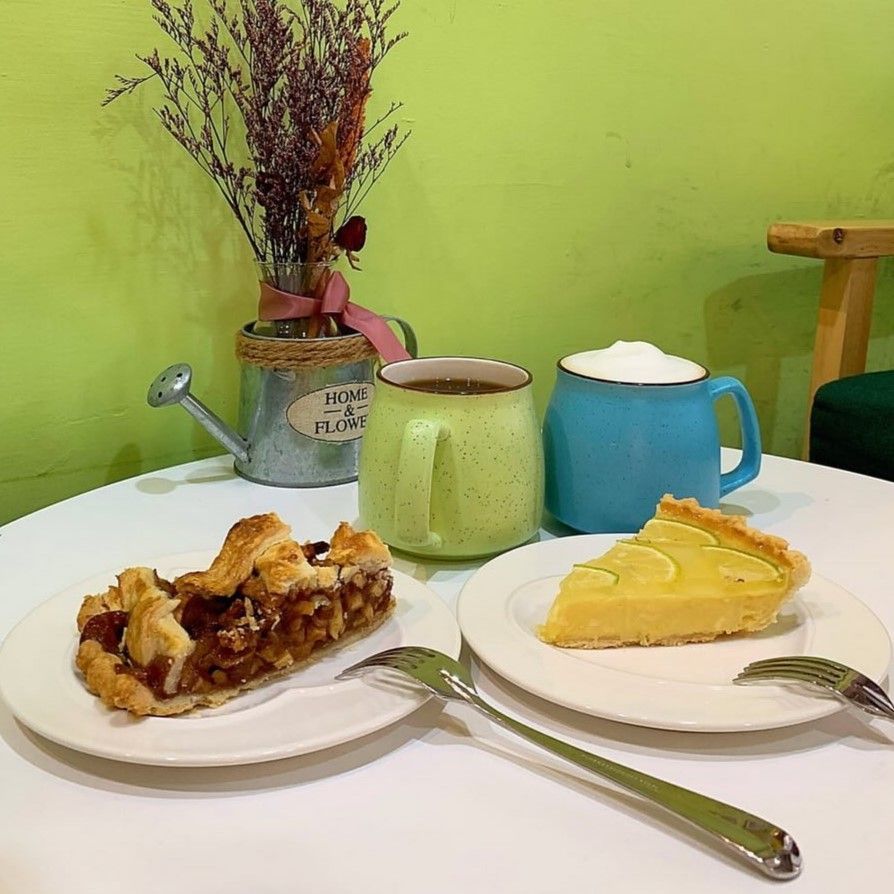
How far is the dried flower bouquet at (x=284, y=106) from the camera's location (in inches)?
33.3

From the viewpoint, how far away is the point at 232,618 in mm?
563

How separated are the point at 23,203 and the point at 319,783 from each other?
67 centimetres

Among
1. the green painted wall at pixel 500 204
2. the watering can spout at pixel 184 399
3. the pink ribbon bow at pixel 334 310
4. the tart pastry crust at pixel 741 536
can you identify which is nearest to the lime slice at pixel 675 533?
the tart pastry crust at pixel 741 536

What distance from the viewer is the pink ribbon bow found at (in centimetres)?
90

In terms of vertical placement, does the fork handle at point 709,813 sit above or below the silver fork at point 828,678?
below

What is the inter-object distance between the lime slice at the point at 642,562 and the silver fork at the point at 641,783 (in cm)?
15

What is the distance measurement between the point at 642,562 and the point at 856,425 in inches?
33.1

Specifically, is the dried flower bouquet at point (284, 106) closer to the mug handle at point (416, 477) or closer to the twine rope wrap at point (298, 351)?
the twine rope wrap at point (298, 351)

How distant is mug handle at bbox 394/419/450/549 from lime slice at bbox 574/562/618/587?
134 mm

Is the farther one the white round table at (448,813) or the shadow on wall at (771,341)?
the shadow on wall at (771,341)

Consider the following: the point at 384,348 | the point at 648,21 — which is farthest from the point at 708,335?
the point at 384,348

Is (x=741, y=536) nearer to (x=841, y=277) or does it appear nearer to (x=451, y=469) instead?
(x=451, y=469)

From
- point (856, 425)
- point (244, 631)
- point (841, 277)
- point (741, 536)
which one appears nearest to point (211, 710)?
point (244, 631)

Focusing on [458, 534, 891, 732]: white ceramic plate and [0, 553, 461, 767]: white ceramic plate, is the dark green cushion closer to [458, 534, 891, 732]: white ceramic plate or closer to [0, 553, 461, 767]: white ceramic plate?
[458, 534, 891, 732]: white ceramic plate
